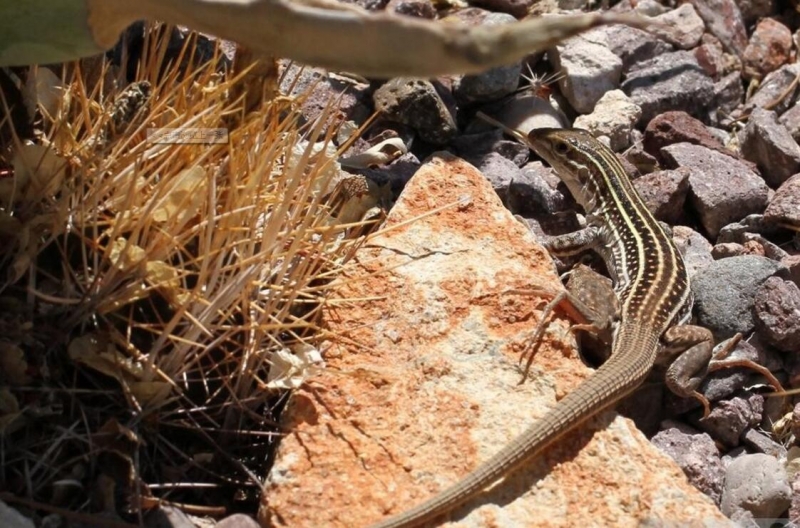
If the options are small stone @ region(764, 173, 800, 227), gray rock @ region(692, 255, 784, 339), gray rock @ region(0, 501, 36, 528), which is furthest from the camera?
small stone @ region(764, 173, 800, 227)

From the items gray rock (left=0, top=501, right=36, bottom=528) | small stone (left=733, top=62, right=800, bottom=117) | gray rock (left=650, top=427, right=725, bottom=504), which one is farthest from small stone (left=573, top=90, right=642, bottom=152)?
gray rock (left=0, top=501, right=36, bottom=528)

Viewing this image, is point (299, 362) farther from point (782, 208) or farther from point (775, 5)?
point (775, 5)

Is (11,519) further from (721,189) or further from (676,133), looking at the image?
(676,133)

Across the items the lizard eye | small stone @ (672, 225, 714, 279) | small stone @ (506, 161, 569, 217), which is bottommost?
small stone @ (672, 225, 714, 279)

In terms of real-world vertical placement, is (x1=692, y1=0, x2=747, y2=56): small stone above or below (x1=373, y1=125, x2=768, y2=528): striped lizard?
above

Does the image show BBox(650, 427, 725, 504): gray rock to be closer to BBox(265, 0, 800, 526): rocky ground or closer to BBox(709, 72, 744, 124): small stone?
BBox(265, 0, 800, 526): rocky ground

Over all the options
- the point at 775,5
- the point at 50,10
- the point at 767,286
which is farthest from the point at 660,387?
the point at 775,5

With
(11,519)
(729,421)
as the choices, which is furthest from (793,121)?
(11,519)
